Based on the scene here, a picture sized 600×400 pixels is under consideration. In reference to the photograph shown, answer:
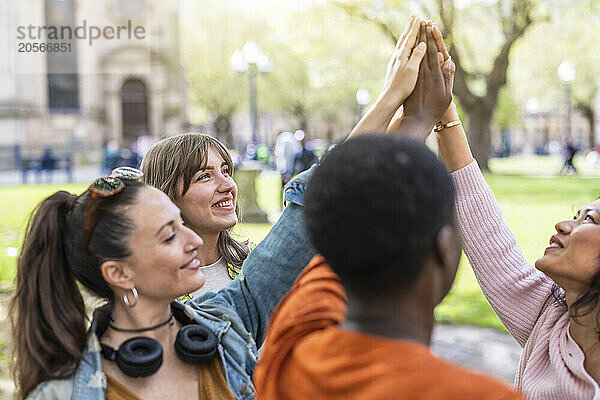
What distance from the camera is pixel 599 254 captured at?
1.98m

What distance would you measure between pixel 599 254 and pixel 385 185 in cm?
110

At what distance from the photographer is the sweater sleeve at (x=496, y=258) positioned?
2266 millimetres

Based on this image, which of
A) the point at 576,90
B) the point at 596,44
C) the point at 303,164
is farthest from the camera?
the point at 576,90

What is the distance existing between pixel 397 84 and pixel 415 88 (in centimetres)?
7

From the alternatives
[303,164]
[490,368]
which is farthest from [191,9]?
[490,368]

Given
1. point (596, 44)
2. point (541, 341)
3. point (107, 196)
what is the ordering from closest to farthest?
point (107, 196) → point (541, 341) → point (596, 44)

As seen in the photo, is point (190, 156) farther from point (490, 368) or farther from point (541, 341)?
point (490, 368)

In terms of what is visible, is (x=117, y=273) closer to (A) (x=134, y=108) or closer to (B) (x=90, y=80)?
(B) (x=90, y=80)

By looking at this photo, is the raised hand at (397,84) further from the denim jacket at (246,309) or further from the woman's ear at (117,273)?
the woman's ear at (117,273)

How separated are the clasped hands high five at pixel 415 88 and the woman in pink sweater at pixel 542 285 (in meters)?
0.31

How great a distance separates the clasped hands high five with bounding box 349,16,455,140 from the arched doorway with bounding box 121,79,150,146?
33.5 metres

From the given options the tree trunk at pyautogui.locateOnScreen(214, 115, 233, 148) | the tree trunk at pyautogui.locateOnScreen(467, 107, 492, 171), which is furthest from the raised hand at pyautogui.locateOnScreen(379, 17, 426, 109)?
the tree trunk at pyautogui.locateOnScreen(214, 115, 233, 148)

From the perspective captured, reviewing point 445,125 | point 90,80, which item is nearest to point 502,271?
point 445,125

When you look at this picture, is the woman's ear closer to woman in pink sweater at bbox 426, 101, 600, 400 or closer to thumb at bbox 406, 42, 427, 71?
thumb at bbox 406, 42, 427, 71
